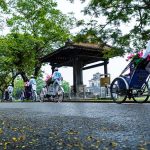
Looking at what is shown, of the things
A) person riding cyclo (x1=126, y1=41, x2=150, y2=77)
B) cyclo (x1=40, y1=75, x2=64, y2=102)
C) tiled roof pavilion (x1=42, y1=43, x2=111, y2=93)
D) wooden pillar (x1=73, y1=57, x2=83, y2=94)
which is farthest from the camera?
wooden pillar (x1=73, y1=57, x2=83, y2=94)

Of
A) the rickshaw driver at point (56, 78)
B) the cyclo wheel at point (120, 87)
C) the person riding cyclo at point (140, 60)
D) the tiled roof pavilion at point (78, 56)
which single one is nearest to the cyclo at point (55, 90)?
the rickshaw driver at point (56, 78)

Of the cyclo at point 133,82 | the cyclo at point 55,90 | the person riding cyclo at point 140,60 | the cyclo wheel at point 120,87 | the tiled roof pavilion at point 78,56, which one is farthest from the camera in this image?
the tiled roof pavilion at point 78,56

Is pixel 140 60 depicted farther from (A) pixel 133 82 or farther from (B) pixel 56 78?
(B) pixel 56 78

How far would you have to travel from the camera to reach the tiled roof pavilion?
26.3 meters

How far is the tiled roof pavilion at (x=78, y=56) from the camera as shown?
26309mm

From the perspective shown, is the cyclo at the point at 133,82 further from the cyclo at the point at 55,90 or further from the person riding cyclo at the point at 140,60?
the cyclo at the point at 55,90

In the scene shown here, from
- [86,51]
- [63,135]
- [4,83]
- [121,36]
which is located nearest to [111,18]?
[121,36]

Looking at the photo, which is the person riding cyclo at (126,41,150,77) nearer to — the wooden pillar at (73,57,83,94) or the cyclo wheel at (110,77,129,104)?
the cyclo wheel at (110,77,129,104)

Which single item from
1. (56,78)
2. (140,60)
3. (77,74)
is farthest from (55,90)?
(140,60)

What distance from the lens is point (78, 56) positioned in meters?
26.9

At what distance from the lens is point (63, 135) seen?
3.88 metres

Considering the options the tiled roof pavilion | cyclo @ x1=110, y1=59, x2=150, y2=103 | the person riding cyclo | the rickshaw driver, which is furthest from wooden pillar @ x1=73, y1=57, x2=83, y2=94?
the person riding cyclo

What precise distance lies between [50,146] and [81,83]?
79.9 feet

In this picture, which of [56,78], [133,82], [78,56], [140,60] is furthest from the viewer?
[78,56]
